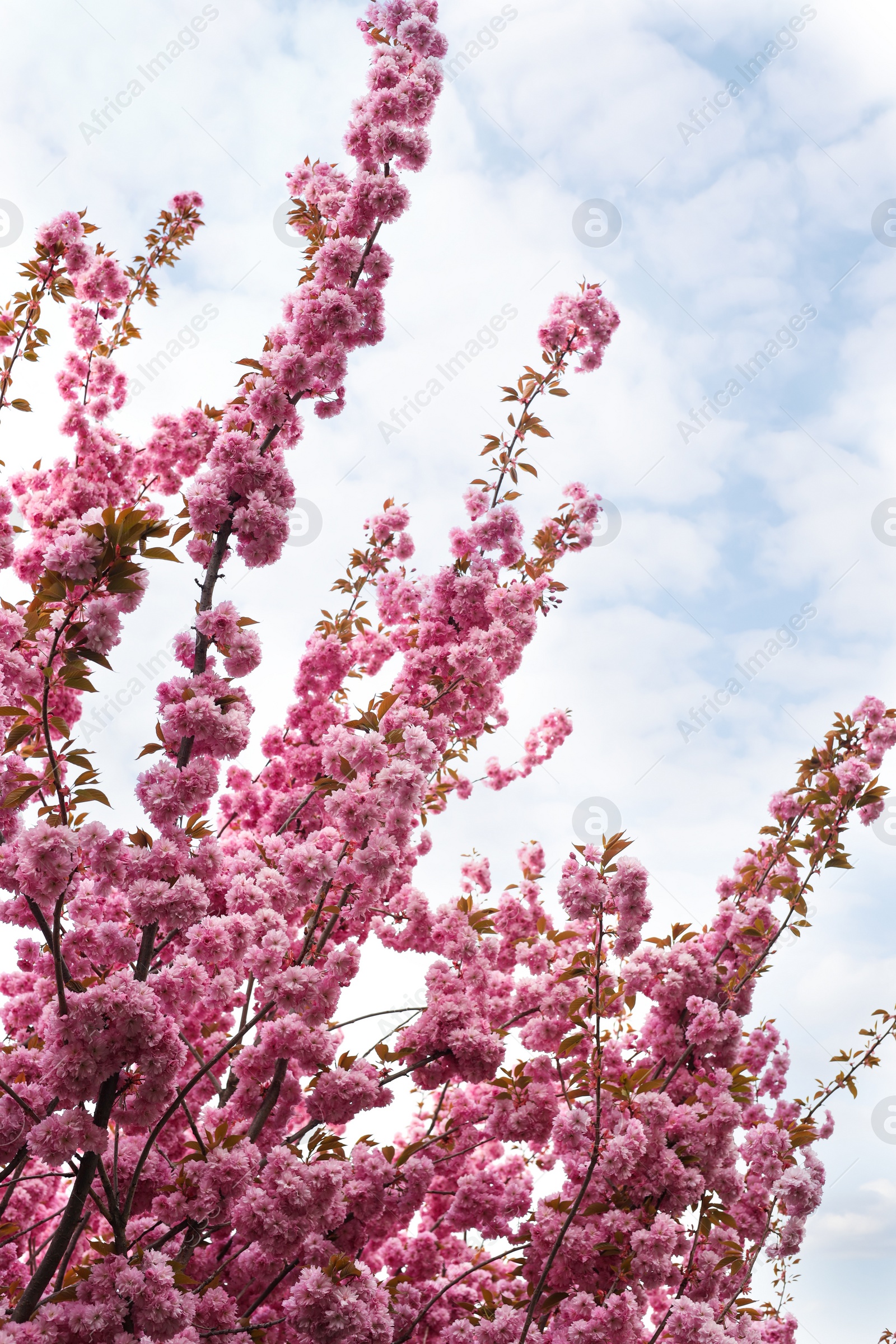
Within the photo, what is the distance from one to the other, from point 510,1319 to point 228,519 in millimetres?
3867

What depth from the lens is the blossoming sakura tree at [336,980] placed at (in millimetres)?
3180

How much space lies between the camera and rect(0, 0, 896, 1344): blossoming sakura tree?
3.18 m

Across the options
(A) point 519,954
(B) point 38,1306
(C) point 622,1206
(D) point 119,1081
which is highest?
(A) point 519,954

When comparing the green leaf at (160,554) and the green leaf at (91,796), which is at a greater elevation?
the green leaf at (160,554)

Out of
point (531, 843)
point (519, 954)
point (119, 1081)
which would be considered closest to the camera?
point (119, 1081)

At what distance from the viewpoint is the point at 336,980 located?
12.2 ft

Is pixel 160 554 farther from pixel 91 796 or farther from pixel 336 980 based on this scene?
pixel 336 980

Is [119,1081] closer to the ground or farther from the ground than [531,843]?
closer to the ground

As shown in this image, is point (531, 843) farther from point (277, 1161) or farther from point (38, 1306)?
point (38, 1306)

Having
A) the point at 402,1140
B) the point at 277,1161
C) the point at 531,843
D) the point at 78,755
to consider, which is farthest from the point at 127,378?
the point at 402,1140

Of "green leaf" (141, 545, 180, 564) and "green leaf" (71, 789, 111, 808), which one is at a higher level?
"green leaf" (141, 545, 180, 564)

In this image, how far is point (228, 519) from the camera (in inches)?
152

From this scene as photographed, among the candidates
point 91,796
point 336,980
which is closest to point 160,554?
point 91,796

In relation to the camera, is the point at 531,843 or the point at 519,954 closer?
the point at 519,954
